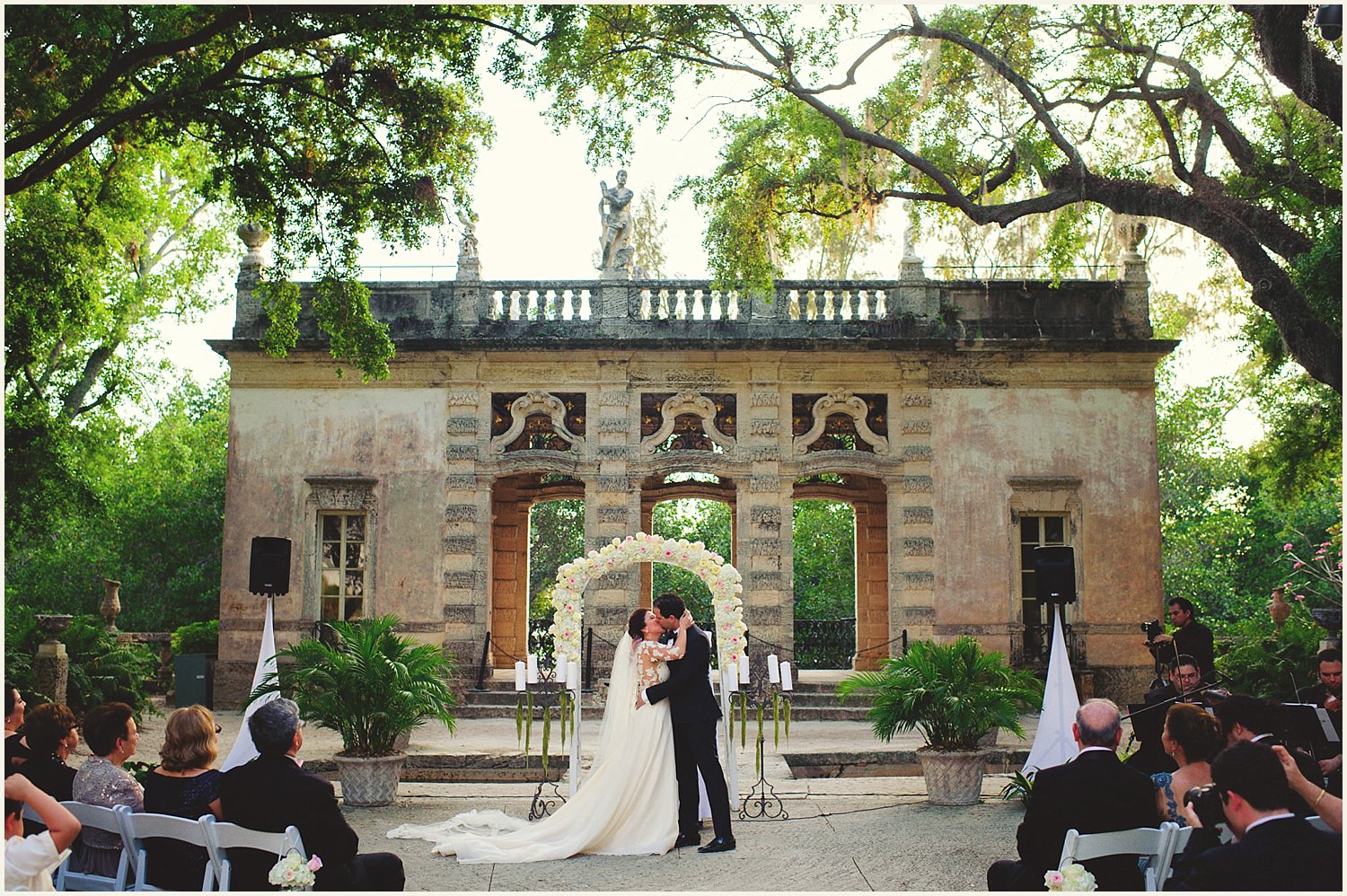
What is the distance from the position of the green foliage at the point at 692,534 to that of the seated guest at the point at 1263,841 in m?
26.1

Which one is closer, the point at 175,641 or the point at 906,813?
the point at 906,813

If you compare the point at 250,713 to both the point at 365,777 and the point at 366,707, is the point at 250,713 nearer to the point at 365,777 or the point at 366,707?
the point at 366,707

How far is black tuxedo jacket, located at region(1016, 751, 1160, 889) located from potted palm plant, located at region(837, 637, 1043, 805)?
367 cm

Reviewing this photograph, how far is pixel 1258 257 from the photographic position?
970cm

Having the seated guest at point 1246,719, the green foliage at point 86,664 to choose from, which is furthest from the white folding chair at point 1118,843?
the green foliage at point 86,664

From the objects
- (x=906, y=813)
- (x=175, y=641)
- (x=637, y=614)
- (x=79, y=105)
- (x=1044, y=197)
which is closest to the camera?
(x=637, y=614)

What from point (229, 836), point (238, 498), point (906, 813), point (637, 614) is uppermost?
point (238, 498)

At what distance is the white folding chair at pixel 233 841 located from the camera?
4664mm

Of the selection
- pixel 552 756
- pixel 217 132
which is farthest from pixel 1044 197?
pixel 217 132

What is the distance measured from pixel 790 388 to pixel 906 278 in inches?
85.9

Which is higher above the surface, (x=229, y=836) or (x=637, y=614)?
(x=637, y=614)

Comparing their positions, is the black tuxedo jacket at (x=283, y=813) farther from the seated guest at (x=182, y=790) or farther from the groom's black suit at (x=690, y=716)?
the groom's black suit at (x=690, y=716)

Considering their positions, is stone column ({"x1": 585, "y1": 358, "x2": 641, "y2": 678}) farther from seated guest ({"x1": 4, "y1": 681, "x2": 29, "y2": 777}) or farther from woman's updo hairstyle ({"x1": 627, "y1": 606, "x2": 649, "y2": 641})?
seated guest ({"x1": 4, "y1": 681, "x2": 29, "y2": 777})

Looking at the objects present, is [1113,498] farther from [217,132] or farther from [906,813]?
[217,132]
